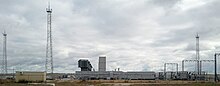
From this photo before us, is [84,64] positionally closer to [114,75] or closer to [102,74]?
[102,74]

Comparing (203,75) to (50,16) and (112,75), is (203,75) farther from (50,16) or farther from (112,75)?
(50,16)

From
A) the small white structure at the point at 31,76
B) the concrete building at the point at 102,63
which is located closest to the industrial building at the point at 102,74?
the concrete building at the point at 102,63

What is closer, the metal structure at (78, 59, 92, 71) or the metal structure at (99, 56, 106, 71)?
the metal structure at (78, 59, 92, 71)

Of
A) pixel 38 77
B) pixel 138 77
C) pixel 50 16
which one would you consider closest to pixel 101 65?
pixel 138 77

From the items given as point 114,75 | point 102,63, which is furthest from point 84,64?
point 114,75

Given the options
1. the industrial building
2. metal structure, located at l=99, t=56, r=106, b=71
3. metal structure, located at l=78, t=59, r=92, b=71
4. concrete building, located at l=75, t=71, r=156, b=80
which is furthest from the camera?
concrete building, located at l=75, t=71, r=156, b=80

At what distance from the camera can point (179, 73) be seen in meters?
137

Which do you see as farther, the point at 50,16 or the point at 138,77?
the point at 138,77

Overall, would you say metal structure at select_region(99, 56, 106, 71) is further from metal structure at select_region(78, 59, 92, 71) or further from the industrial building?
metal structure at select_region(78, 59, 92, 71)

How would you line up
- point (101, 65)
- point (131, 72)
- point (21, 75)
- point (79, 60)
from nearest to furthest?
point (21, 75)
point (79, 60)
point (101, 65)
point (131, 72)

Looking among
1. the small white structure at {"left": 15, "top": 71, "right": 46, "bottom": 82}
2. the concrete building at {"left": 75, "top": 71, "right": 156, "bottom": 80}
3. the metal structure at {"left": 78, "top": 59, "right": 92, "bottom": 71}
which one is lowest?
the concrete building at {"left": 75, "top": 71, "right": 156, "bottom": 80}

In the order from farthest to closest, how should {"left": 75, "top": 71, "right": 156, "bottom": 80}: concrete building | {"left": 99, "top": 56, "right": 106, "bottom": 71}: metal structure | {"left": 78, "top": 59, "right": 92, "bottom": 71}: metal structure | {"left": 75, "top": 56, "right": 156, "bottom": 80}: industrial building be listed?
{"left": 75, "top": 71, "right": 156, "bottom": 80}: concrete building, {"left": 75, "top": 56, "right": 156, "bottom": 80}: industrial building, {"left": 99, "top": 56, "right": 106, "bottom": 71}: metal structure, {"left": 78, "top": 59, "right": 92, "bottom": 71}: metal structure

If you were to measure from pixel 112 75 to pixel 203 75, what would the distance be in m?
37.1

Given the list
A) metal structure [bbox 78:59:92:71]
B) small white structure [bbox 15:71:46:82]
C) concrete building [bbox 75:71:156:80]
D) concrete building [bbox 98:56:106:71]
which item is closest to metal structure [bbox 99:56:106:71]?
concrete building [bbox 98:56:106:71]
